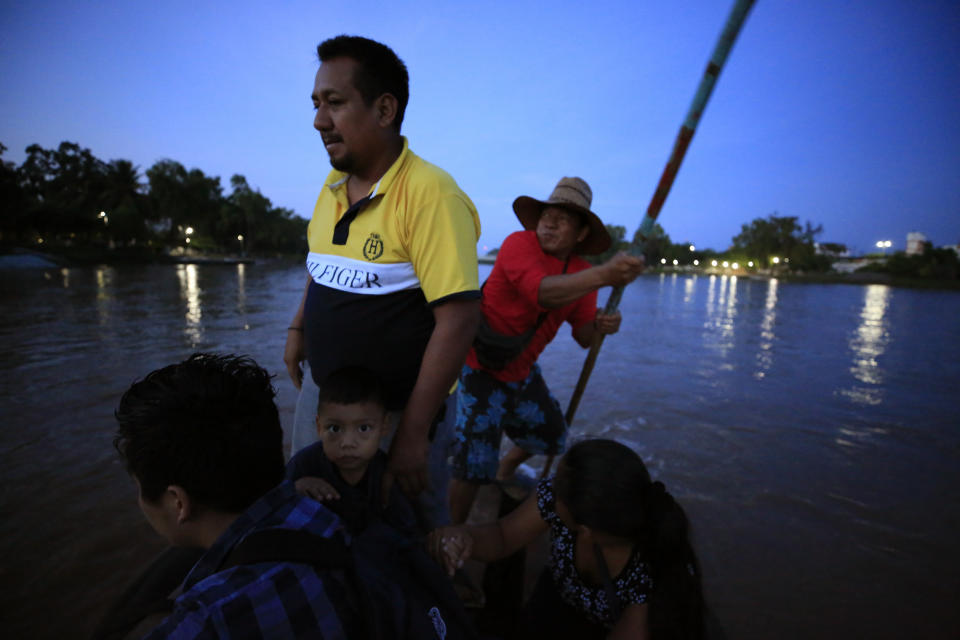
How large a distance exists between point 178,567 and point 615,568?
132cm

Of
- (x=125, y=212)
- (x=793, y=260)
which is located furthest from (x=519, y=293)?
(x=793, y=260)

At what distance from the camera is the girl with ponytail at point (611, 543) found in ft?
4.68

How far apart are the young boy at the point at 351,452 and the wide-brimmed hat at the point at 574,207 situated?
1645 mm

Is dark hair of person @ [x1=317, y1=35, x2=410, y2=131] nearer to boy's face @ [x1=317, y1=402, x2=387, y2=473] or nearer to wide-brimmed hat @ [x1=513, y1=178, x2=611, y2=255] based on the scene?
boy's face @ [x1=317, y1=402, x2=387, y2=473]

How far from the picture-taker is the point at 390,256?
5.08 feet

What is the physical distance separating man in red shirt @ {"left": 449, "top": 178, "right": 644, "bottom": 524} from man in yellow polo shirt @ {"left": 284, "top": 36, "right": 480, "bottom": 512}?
1058 millimetres

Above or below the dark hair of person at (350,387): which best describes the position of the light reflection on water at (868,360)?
below

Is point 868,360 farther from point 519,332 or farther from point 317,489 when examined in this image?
point 317,489

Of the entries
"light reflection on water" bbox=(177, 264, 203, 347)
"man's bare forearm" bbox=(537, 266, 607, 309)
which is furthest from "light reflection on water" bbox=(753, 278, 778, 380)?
"light reflection on water" bbox=(177, 264, 203, 347)

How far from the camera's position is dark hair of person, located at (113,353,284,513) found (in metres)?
1.00

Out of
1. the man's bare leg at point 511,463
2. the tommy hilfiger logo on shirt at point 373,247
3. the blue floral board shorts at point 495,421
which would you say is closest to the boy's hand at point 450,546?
the tommy hilfiger logo on shirt at point 373,247

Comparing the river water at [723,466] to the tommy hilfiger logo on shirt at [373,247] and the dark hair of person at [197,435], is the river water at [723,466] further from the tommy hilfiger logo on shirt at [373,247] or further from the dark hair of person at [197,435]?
the tommy hilfiger logo on shirt at [373,247]

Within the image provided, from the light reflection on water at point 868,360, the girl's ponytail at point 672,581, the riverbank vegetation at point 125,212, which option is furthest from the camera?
the riverbank vegetation at point 125,212

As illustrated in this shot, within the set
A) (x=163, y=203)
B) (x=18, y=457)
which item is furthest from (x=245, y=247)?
(x=18, y=457)
